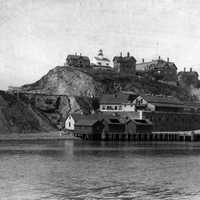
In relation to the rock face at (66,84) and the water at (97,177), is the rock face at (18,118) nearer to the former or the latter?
the rock face at (66,84)

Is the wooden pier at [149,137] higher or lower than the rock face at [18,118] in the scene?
lower

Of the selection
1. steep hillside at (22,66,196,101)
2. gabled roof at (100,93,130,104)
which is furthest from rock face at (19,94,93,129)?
steep hillside at (22,66,196,101)

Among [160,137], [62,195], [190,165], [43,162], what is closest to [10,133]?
[160,137]

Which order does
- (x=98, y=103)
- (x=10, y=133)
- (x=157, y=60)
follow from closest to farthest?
1. (x=10, y=133)
2. (x=98, y=103)
3. (x=157, y=60)

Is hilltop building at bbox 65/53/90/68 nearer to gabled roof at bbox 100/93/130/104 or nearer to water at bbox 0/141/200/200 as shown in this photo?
gabled roof at bbox 100/93/130/104

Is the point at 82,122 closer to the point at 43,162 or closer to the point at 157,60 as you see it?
the point at 43,162

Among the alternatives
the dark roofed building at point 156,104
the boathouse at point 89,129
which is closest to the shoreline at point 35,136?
the boathouse at point 89,129
